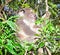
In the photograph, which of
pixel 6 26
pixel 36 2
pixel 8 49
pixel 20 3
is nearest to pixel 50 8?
pixel 36 2

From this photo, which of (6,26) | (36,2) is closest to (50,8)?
(36,2)

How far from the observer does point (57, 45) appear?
155 cm

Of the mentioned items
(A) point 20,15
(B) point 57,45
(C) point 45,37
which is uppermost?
(A) point 20,15

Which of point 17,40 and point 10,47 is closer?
point 10,47

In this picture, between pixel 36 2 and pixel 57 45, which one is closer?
pixel 57 45

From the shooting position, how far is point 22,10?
5.31ft

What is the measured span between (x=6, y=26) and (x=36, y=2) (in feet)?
1.53

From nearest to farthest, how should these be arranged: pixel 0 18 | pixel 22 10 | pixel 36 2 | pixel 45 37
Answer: pixel 45 37, pixel 0 18, pixel 22 10, pixel 36 2

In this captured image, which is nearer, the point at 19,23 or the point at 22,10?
the point at 19,23

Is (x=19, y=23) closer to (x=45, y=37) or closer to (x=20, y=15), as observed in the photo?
(x=20, y=15)

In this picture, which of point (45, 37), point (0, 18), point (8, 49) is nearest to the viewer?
point (8, 49)

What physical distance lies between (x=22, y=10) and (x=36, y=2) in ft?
0.72

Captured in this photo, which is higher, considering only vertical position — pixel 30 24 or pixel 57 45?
pixel 30 24

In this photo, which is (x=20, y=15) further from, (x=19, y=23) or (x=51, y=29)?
(x=51, y=29)
